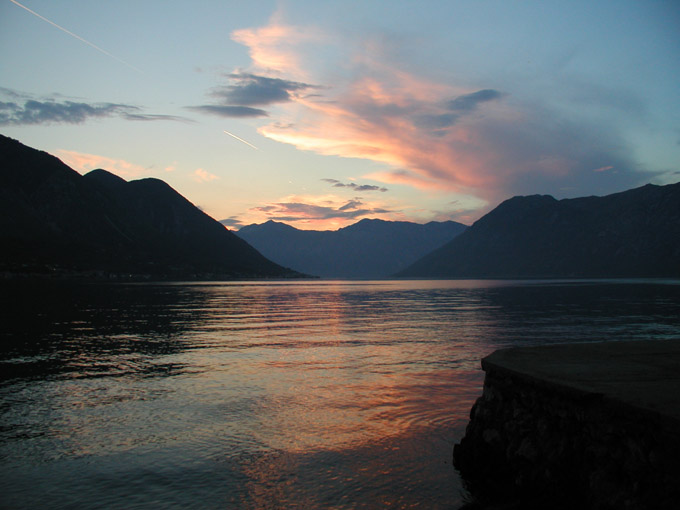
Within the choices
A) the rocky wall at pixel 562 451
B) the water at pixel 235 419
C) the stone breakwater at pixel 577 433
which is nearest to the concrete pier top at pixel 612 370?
the stone breakwater at pixel 577 433

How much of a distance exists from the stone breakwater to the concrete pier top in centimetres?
3

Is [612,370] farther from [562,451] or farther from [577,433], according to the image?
[562,451]

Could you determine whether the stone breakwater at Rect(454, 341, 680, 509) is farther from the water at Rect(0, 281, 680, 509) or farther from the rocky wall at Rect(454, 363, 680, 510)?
the water at Rect(0, 281, 680, 509)

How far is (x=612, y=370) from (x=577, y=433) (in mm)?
3309

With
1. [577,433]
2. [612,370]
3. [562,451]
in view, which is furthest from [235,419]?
[612,370]

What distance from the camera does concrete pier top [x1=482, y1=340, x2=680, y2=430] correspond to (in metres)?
9.57

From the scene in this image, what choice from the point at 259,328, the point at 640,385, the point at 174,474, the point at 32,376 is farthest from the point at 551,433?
the point at 259,328

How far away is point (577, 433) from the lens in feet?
34.4

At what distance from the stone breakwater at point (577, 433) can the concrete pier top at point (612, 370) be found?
0.10 feet

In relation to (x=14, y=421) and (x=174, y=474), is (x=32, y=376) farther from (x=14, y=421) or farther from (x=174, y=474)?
(x=174, y=474)

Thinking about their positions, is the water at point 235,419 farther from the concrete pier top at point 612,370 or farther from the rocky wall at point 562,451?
the concrete pier top at point 612,370

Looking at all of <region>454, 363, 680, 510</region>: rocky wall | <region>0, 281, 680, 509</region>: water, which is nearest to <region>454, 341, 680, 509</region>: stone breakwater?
<region>454, 363, 680, 510</region>: rocky wall

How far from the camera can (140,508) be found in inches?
410

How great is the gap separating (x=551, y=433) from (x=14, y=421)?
59.3 ft
